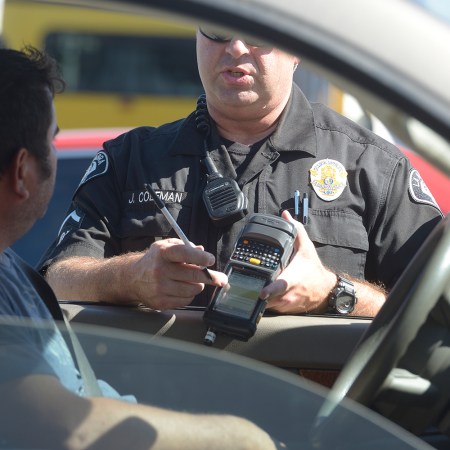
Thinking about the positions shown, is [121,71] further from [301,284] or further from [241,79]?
[301,284]

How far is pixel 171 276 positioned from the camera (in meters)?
2.24

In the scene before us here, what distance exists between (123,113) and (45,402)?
7.52m

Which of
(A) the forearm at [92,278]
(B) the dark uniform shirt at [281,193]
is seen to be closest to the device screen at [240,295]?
(A) the forearm at [92,278]

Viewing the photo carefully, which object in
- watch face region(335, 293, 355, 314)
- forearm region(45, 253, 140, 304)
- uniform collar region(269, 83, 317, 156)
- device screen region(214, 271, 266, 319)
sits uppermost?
uniform collar region(269, 83, 317, 156)

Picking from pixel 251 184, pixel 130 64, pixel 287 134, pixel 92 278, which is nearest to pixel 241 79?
pixel 287 134

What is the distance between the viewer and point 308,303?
2.34m

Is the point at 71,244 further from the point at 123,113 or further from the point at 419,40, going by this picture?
the point at 123,113

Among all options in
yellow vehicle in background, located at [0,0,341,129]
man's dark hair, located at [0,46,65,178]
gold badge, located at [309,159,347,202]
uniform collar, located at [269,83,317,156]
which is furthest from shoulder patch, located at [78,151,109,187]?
yellow vehicle in background, located at [0,0,341,129]

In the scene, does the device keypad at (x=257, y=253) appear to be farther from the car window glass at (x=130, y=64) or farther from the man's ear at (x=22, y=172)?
the car window glass at (x=130, y=64)

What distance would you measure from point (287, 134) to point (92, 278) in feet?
2.34

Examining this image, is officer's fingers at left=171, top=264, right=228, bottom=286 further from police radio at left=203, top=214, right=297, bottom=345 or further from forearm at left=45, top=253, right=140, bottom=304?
forearm at left=45, top=253, right=140, bottom=304

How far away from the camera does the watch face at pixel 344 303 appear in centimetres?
242

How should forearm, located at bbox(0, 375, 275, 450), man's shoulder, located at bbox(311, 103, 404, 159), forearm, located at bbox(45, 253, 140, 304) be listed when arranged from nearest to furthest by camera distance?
forearm, located at bbox(0, 375, 275, 450), forearm, located at bbox(45, 253, 140, 304), man's shoulder, located at bbox(311, 103, 404, 159)

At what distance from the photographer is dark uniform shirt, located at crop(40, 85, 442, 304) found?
8.84 ft
